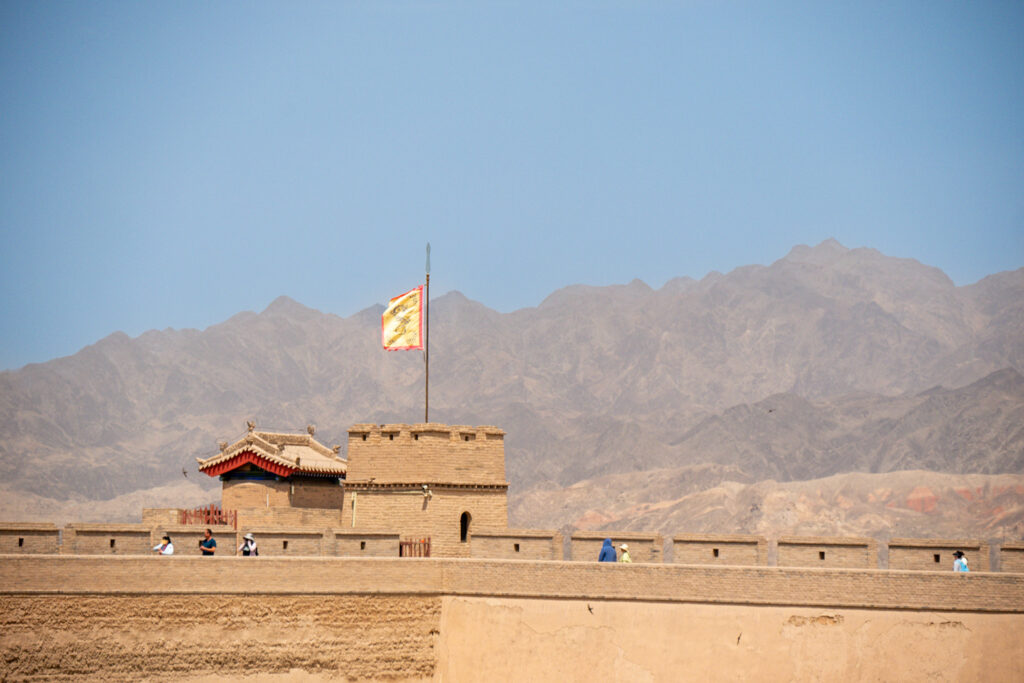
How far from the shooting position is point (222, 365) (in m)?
188

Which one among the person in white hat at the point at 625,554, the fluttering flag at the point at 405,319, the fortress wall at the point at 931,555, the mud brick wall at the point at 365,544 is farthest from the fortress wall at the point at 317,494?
the fortress wall at the point at 931,555

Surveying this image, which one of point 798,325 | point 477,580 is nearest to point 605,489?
point 477,580

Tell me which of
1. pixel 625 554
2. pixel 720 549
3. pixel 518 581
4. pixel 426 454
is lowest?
pixel 518 581

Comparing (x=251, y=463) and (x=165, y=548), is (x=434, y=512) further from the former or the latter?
(x=251, y=463)

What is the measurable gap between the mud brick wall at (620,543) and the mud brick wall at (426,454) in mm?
4057

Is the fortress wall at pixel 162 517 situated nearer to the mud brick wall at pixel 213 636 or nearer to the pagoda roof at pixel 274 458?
the pagoda roof at pixel 274 458

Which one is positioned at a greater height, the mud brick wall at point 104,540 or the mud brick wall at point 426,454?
the mud brick wall at point 426,454

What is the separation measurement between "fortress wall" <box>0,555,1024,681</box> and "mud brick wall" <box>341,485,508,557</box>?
137 inches

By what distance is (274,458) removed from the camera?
3109cm

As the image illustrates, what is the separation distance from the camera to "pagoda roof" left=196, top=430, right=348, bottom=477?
102ft

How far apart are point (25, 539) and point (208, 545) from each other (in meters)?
3.24

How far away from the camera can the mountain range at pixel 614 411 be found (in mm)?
104188

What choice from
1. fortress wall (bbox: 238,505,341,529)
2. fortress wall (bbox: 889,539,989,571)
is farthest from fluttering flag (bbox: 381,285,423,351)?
fortress wall (bbox: 889,539,989,571)

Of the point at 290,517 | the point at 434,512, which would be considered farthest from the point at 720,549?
the point at 290,517
